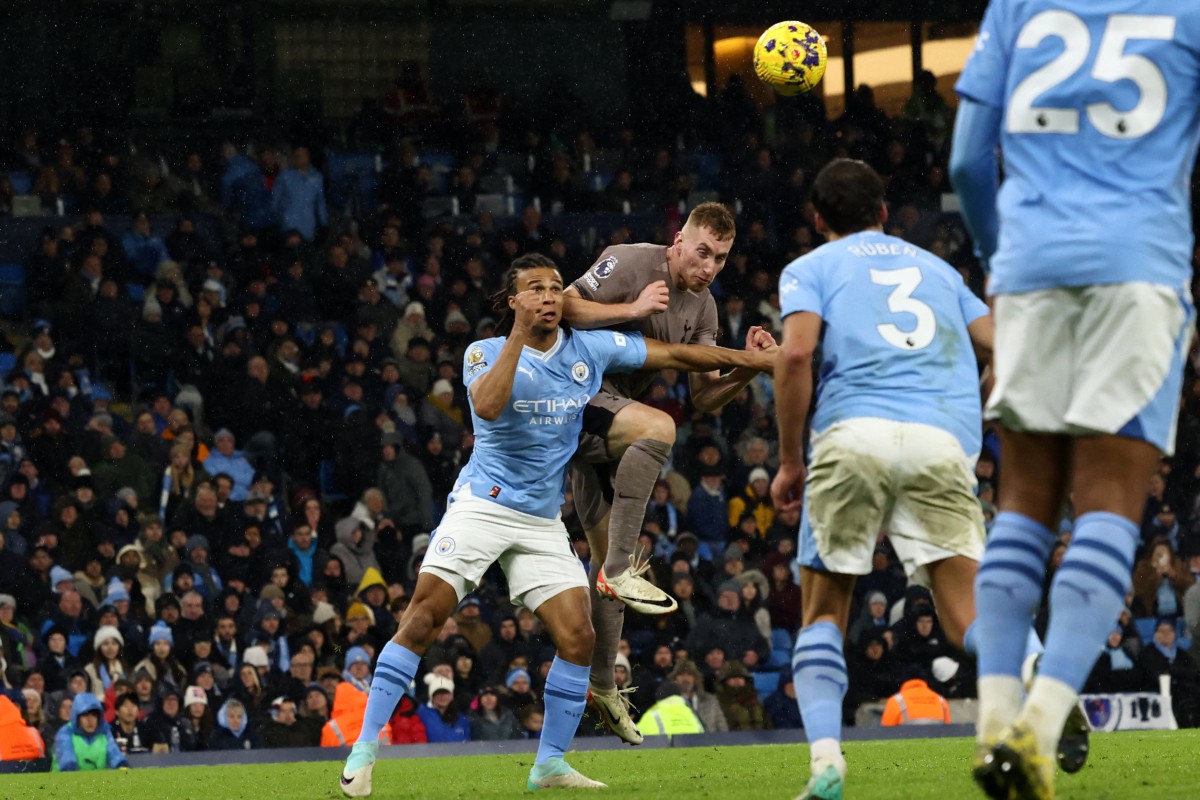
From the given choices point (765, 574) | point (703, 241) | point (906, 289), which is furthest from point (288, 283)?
point (906, 289)

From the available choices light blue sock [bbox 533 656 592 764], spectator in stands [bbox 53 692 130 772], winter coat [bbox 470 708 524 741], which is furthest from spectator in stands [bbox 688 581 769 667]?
light blue sock [bbox 533 656 592 764]

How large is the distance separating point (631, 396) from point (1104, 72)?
482 centimetres

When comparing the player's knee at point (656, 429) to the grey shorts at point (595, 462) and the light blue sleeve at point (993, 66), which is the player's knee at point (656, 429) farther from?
the light blue sleeve at point (993, 66)

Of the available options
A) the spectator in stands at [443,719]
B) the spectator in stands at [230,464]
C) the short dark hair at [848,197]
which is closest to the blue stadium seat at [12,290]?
the spectator in stands at [230,464]

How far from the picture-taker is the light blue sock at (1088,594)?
169 inches

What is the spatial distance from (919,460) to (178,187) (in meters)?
17.2

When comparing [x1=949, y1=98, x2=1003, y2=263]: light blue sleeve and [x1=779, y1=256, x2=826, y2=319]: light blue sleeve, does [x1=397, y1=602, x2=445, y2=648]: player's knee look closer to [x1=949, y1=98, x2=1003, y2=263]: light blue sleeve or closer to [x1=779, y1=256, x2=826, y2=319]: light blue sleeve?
[x1=779, y1=256, x2=826, y2=319]: light blue sleeve

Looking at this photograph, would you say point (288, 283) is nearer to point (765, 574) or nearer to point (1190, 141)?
point (765, 574)

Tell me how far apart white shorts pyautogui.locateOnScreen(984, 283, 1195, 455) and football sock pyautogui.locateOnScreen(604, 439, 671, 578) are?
3992 mm

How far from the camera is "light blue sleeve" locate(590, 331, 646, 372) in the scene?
8.19 m

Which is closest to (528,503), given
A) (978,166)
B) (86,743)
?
(978,166)

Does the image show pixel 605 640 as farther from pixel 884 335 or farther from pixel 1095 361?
pixel 1095 361

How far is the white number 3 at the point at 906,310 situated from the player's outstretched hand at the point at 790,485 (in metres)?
0.55

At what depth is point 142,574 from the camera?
16234mm
